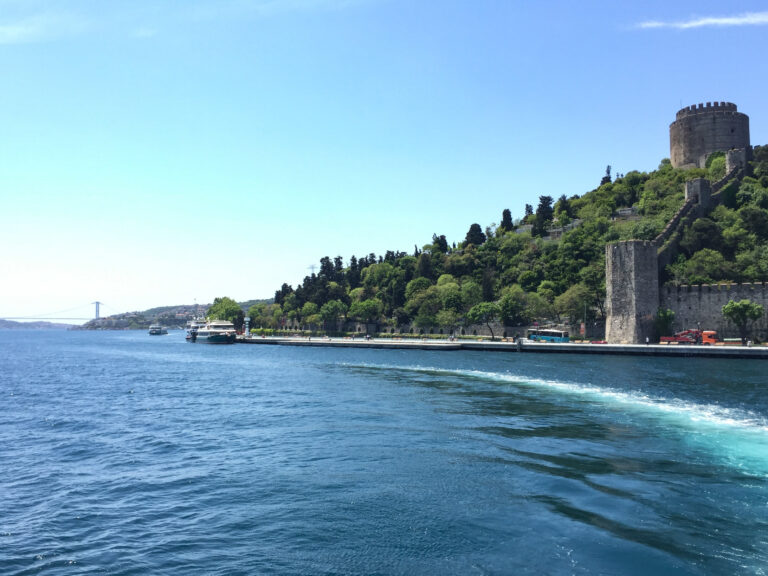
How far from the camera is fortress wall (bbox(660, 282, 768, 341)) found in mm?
49344

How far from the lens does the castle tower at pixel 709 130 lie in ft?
260

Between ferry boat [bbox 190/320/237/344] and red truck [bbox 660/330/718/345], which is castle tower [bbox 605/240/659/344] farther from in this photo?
ferry boat [bbox 190/320/237/344]

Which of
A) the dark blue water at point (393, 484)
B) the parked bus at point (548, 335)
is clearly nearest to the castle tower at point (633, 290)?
the parked bus at point (548, 335)

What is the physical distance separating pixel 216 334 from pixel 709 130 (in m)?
85.9

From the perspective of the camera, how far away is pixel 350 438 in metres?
17.4

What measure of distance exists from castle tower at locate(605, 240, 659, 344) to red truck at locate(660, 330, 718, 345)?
2232 millimetres

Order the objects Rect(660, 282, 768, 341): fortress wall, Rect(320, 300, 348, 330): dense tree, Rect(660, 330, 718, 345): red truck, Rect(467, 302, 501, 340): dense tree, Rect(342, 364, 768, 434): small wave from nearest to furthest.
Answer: Rect(342, 364, 768, 434): small wave → Rect(660, 282, 768, 341): fortress wall → Rect(660, 330, 718, 345): red truck → Rect(467, 302, 501, 340): dense tree → Rect(320, 300, 348, 330): dense tree

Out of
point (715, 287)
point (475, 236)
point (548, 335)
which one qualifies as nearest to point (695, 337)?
point (715, 287)

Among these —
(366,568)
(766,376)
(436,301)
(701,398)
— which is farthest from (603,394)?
(436,301)

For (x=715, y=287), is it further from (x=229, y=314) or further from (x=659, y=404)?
(x=229, y=314)

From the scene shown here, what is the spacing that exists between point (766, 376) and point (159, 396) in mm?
34469

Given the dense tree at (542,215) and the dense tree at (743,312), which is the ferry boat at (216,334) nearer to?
the dense tree at (542,215)

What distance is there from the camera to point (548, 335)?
63406 mm

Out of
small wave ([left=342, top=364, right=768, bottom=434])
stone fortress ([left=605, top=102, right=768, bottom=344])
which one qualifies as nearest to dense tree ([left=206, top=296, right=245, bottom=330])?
stone fortress ([left=605, top=102, right=768, bottom=344])
